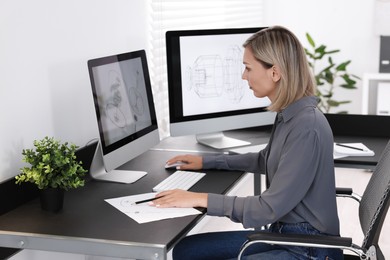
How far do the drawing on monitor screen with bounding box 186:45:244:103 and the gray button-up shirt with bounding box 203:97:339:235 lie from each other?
745 millimetres

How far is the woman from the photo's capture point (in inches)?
69.1

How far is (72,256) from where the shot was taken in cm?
234

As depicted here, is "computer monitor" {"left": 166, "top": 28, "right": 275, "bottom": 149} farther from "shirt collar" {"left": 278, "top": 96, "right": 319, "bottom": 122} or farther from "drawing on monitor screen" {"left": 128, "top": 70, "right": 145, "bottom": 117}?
"shirt collar" {"left": 278, "top": 96, "right": 319, "bottom": 122}

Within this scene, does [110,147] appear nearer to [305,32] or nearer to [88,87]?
[88,87]

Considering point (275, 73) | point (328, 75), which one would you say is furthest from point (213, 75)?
point (328, 75)

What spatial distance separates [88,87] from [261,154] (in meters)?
0.69

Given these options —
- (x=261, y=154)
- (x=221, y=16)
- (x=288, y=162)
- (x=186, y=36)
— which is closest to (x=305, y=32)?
(x=221, y=16)

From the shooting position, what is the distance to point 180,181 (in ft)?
6.91

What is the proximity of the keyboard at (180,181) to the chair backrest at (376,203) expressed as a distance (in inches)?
20.5

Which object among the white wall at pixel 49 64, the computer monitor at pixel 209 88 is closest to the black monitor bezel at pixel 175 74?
the computer monitor at pixel 209 88

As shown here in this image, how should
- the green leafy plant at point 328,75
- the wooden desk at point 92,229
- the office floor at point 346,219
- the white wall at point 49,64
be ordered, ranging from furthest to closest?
the green leafy plant at point 328,75 → the office floor at point 346,219 → the white wall at point 49,64 → the wooden desk at point 92,229

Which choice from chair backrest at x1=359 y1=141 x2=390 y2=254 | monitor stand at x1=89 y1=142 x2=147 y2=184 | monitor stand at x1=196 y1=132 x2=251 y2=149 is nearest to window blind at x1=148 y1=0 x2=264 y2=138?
monitor stand at x1=196 y1=132 x2=251 y2=149

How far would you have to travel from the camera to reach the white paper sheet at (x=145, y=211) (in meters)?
1.78

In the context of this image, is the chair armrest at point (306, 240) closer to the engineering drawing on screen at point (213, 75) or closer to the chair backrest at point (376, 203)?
the chair backrest at point (376, 203)
